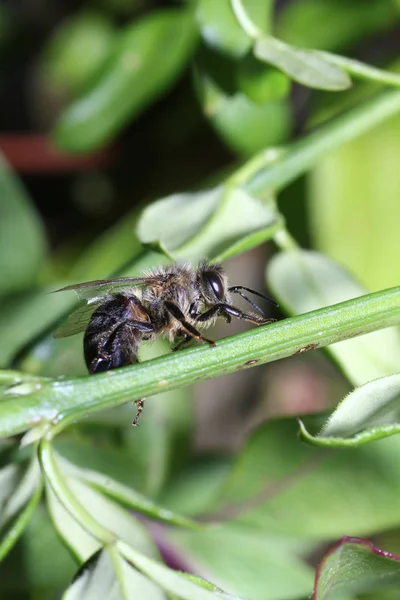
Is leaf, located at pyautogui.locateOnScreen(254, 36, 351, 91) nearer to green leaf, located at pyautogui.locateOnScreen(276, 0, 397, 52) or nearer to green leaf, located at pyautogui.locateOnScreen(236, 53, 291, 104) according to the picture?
green leaf, located at pyautogui.locateOnScreen(236, 53, 291, 104)

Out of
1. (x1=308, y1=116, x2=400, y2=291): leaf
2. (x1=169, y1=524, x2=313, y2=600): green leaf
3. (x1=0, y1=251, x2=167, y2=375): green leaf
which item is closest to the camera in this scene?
(x1=0, y1=251, x2=167, y2=375): green leaf

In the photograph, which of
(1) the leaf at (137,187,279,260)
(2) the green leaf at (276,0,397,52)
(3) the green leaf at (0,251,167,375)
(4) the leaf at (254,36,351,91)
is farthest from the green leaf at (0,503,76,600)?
(2) the green leaf at (276,0,397,52)

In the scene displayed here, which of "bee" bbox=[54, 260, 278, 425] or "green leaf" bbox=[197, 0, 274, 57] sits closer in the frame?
"bee" bbox=[54, 260, 278, 425]

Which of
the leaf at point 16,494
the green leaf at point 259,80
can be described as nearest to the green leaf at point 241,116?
the green leaf at point 259,80

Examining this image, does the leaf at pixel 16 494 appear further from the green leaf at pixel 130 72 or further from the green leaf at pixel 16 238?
the green leaf at pixel 130 72

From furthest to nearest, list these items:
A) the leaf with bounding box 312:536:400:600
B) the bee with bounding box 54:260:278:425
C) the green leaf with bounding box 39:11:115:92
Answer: the green leaf with bounding box 39:11:115:92, the bee with bounding box 54:260:278:425, the leaf with bounding box 312:536:400:600

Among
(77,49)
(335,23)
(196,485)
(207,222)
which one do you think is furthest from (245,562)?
(77,49)

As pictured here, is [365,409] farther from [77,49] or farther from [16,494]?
[77,49]
